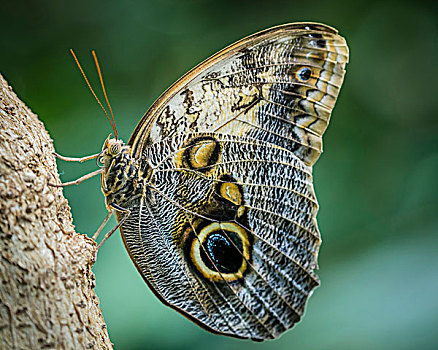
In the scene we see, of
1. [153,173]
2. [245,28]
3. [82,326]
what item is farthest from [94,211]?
[245,28]

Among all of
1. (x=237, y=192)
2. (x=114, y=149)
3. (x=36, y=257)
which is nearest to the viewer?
(x=36, y=257)

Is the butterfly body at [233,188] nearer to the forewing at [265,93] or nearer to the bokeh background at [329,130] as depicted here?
the forewing at [265,93]

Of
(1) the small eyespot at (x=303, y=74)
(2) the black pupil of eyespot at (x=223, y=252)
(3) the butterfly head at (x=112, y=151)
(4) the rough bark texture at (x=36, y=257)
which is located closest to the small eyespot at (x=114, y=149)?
(3) the butterfly head at (x=112, y=151)

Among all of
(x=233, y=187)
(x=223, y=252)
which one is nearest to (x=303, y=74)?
(x=233, y=187)

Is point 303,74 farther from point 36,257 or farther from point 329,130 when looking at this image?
point 329,130

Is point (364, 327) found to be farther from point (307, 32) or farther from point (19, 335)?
point (19, 335)

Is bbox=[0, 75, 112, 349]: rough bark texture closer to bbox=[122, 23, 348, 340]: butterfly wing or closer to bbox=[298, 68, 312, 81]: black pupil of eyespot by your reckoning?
bbox=[122, 23, 348, 340]: butterfly wing

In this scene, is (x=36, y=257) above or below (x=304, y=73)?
below
